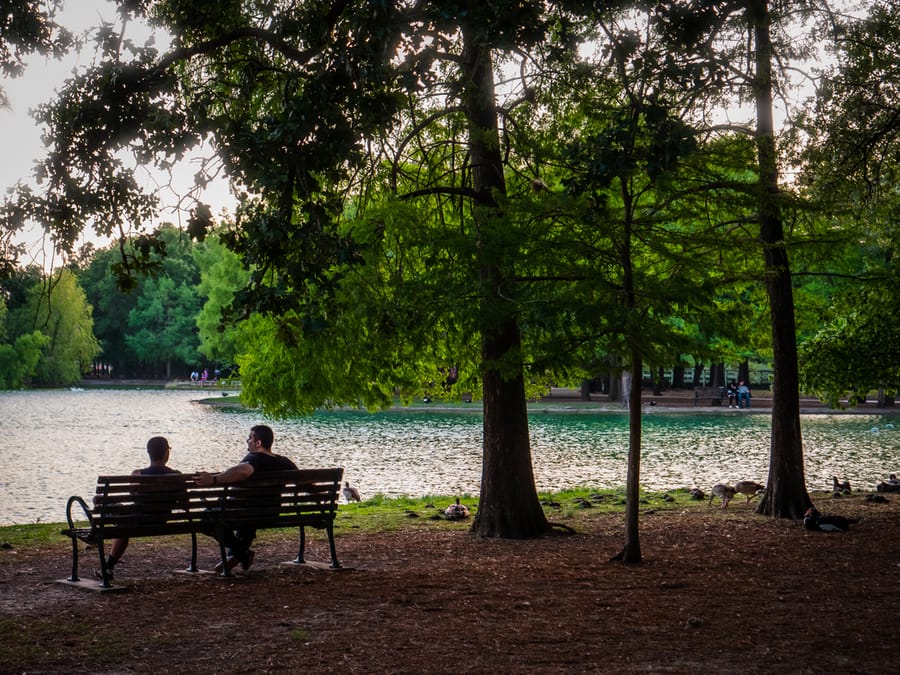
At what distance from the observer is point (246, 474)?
968 cm

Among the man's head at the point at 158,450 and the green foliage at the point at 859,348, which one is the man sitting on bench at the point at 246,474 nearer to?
the man's head at the point at 158,450

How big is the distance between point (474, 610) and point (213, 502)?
2.80 metres

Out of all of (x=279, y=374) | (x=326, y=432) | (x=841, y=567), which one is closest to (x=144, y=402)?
(x=326, y=432)

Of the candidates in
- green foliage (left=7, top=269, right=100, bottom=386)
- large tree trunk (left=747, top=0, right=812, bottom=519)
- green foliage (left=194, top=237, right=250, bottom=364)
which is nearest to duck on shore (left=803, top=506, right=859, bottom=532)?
large tree trunk (left=747, top=0, right=812, bottom=519)

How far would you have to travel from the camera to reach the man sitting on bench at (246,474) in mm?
9602

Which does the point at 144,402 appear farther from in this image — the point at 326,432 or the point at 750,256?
the point at 750,256

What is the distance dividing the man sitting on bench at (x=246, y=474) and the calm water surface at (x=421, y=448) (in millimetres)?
9301

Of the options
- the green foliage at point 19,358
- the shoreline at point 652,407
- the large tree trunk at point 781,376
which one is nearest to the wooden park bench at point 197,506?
the large tree trunk at point 781,376

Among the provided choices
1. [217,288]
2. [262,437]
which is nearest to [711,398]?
[217,288]

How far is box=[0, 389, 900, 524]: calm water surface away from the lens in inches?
936

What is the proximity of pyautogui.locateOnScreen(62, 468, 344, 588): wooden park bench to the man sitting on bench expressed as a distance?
0.24ft

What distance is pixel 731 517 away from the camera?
15.1 meters

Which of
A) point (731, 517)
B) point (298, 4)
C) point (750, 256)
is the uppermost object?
point (298, 4)

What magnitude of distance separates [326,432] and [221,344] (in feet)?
68.3
